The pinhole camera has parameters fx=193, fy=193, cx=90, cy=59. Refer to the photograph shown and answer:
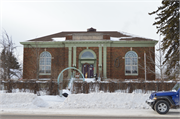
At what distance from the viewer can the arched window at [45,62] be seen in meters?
30.6

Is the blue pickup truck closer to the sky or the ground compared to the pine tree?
closer to the ground

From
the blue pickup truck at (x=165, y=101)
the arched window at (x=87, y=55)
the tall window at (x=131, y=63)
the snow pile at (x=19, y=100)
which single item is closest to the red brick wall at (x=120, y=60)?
the tall window at (x=131, y=63)

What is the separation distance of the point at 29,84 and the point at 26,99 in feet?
10.9

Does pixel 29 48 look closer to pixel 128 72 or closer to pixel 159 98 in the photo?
pixel 128 72

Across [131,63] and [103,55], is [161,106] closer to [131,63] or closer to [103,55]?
[103,55]

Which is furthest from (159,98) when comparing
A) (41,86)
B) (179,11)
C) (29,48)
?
(29,48)

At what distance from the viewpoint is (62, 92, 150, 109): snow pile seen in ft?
37.3

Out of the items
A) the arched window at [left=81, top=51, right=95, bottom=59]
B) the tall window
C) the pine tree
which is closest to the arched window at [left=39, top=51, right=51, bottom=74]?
the arched window at [left=81, top=51, right=95, bottom=59]

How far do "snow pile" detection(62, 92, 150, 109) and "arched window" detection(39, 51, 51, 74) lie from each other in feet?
64.1

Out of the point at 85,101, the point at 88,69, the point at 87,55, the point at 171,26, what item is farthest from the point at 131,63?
the point at 85,101

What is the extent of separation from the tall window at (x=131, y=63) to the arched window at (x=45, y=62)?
12239 mm

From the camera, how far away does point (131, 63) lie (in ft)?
97.3

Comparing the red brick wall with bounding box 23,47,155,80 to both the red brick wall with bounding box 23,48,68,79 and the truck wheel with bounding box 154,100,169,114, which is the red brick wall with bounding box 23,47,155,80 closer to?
the red brick wall with bounding box 23,48,68,79

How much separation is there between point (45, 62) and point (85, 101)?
20.3m
